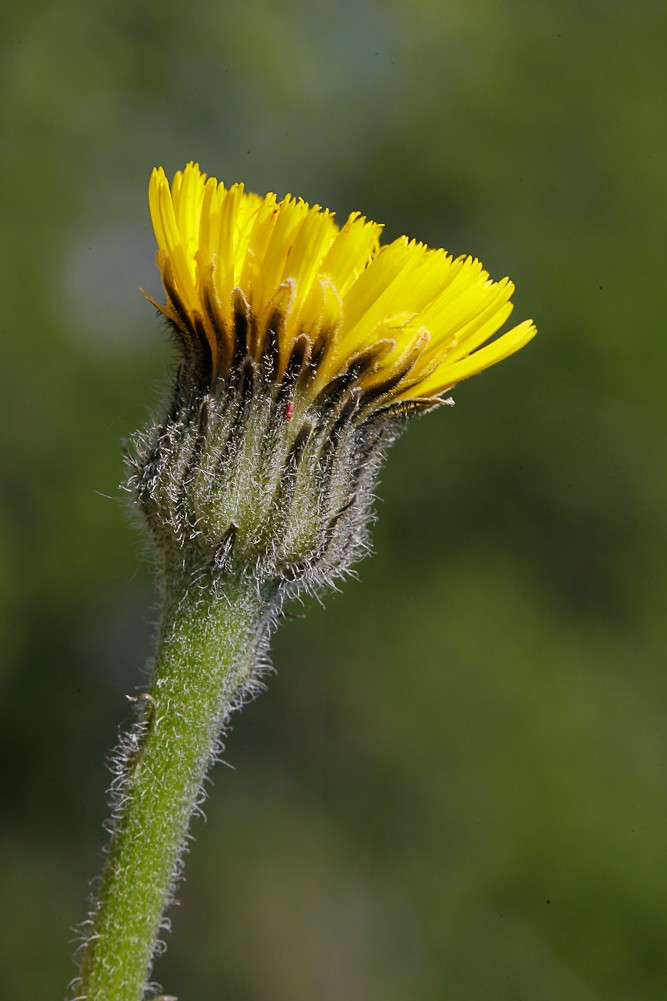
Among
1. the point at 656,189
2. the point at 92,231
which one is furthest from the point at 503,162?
the point at 92,231

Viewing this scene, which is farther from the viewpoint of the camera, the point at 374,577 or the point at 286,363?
the point at 374,577

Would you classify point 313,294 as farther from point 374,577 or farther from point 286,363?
point 374,577

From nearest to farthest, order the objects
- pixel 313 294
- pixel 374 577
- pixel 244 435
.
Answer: pixel 313 294
pixel 244 435
pixel 374 577

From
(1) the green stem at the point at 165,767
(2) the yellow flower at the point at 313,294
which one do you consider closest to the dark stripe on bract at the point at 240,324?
(2) the yellow flower at the point at 313,294

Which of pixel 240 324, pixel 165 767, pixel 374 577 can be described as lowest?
pixel 165 767

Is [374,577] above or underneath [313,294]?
above

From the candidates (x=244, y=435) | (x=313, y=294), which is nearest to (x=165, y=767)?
(x=244, y=435)

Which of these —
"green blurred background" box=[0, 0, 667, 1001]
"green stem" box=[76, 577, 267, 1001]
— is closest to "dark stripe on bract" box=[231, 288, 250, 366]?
"green stem" box=[76, 577, 267, 1001]

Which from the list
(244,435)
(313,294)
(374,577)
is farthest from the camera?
(374,577)
